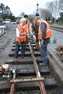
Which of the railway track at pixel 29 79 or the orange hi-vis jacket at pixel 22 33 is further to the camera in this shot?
the orange hi-vis jacket at pixel 22 33

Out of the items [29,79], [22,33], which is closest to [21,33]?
[22,33]

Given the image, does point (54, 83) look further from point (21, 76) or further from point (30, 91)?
point (21, 76)

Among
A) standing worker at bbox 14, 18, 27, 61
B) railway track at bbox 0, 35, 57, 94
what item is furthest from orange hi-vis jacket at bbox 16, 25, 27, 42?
railway track at bbox 0, 35, 57, 94

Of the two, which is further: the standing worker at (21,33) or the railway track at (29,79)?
the standing worker at (21,33)

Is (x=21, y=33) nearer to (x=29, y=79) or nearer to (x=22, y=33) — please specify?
(x=22, y=33)

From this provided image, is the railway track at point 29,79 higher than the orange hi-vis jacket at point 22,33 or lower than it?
lower

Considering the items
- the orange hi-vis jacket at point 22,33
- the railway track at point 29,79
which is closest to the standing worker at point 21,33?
the orange hi-vis jacket at point 22,33

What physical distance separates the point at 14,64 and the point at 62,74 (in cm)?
201

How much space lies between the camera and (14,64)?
423 centimetres

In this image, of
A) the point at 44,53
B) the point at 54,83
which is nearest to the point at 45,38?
the point at 44,53

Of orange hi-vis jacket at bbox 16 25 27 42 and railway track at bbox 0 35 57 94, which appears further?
orange hi-vis jacket at bbox 16 25 27 42

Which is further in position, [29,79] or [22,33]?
[22,33]

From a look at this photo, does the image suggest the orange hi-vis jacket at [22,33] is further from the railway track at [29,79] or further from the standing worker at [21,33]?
the railway track at [29,79]

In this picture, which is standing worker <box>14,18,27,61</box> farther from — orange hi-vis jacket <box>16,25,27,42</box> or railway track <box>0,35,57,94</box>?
railway track <box>0,35,57,94</box>
